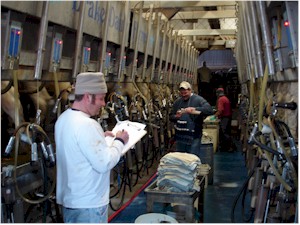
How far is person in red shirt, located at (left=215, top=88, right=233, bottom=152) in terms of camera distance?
9719mm

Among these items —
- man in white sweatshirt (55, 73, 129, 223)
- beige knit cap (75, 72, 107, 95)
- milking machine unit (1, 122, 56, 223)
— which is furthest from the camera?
milking machine unit (1, 122, 56, 223)

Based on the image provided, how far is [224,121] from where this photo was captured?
993cm

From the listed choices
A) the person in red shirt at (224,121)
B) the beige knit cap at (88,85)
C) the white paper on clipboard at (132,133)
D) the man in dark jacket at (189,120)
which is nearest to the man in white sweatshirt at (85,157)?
the beige knit cap at (88,85)

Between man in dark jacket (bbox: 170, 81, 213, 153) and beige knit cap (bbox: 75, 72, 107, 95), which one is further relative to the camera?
man in dark jacket (bbox: 170, 81, 213, 153)

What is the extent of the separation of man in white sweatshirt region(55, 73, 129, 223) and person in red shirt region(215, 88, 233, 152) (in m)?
7.29

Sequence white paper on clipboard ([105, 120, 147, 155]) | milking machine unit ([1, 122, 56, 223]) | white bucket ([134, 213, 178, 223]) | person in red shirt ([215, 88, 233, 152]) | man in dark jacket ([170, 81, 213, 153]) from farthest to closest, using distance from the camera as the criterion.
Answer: person in red shirt ([215, 88, 233, 152]) → man in dark jacket ([170, 81, 213, 153]) → white bucket ([134, 213, 178, 223]) → white paper on clipboard ([105, 120, 147, 155]) → milking machine unit ([1, 122, 56, 223])

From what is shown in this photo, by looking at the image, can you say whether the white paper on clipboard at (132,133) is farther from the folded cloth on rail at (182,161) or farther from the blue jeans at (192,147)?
the blue jeans at (192,147)

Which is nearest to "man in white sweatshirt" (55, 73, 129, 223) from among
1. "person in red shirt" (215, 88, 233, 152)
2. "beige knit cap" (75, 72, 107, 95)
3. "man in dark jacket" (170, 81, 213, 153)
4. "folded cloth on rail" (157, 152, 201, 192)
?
"beige knit cap" (75, 72, 107, 95)

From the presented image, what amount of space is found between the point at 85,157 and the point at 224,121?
304 inches

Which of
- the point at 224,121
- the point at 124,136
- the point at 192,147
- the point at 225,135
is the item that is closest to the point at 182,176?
the point at 124,136

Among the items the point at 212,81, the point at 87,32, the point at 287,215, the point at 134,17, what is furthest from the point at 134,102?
the point at 212,81

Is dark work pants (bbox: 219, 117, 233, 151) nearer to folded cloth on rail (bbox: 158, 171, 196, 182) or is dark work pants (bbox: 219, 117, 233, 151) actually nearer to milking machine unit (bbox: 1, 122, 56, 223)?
folded cloth on rail (bbox: 158, 171, 196, 182)

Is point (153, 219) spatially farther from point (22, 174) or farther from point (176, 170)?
point (22, 174)

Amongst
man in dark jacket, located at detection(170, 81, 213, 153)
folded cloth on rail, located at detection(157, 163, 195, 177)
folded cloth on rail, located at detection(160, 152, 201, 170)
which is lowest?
folded cloth on rail, located at detection(157, 163, 195, 177)
